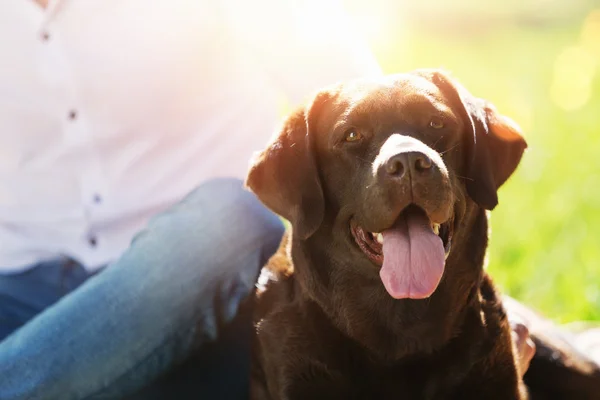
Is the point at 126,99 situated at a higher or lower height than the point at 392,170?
higher

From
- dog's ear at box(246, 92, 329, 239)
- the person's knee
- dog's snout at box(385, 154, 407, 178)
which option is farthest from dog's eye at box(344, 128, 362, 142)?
the person's knee

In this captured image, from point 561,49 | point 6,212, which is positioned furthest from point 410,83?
point 561,49

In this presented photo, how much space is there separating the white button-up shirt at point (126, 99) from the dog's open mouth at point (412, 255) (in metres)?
0.84

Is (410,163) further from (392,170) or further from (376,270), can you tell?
(376,270)

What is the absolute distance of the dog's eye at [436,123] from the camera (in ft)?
8.32

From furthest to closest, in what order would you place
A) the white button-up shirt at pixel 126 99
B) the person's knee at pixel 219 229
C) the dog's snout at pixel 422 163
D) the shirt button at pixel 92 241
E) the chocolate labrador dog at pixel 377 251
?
the shirt button at pixel 92 241
the white button-up shirt at pixel 126 99
the person's knee at pixel 219 229
the chocolate labrador dog at pixel 377 251
the dog's snout at pixel 422 163

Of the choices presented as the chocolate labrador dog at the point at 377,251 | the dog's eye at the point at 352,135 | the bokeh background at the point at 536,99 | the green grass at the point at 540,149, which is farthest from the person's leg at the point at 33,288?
the green grass at the point at 540,149

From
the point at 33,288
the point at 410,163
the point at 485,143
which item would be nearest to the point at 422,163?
the point at 410,163

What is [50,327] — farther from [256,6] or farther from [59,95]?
[256,6]

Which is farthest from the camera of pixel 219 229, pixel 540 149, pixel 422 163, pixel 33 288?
pixel 540 149

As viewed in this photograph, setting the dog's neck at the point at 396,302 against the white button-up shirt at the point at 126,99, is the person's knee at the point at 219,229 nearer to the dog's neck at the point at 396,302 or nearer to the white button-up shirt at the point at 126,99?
the white button-up shirt at the point at 126,99

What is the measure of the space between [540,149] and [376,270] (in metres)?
4.73

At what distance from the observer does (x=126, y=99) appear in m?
3.28

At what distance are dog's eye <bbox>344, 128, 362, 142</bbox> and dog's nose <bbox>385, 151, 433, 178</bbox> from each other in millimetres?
245
